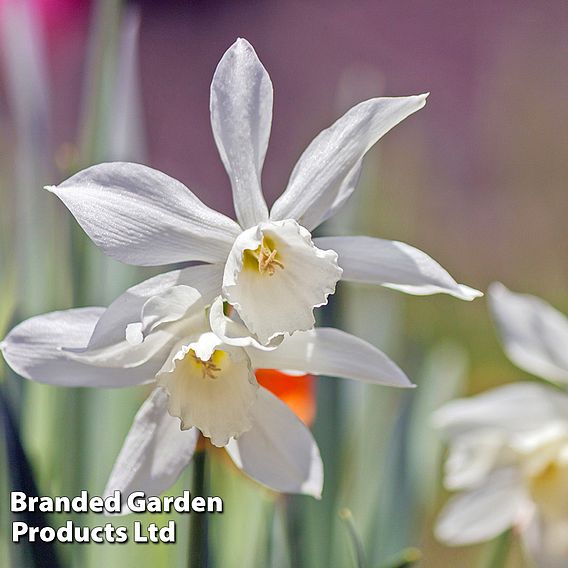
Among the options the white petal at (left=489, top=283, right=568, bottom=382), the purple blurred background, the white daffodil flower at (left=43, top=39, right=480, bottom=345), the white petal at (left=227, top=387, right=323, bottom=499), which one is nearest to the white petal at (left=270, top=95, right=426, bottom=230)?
the white daffodil flower at (left=43, top=39, right=480, bottom=345)

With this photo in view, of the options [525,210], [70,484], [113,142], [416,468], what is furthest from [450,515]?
[525,210]

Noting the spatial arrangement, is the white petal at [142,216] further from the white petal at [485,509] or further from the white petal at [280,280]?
the white petal at [485,509]

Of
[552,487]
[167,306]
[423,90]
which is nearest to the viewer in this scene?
[167,306]

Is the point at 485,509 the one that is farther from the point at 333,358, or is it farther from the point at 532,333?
the point at 333,358

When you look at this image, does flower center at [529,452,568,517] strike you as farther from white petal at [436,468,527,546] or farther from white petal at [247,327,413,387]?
white petal at [247,327,413,387]

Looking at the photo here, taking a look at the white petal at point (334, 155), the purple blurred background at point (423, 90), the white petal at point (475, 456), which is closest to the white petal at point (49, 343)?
the white petal at point (334, 155)

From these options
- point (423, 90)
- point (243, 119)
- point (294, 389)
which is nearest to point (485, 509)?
point (294, 389)
